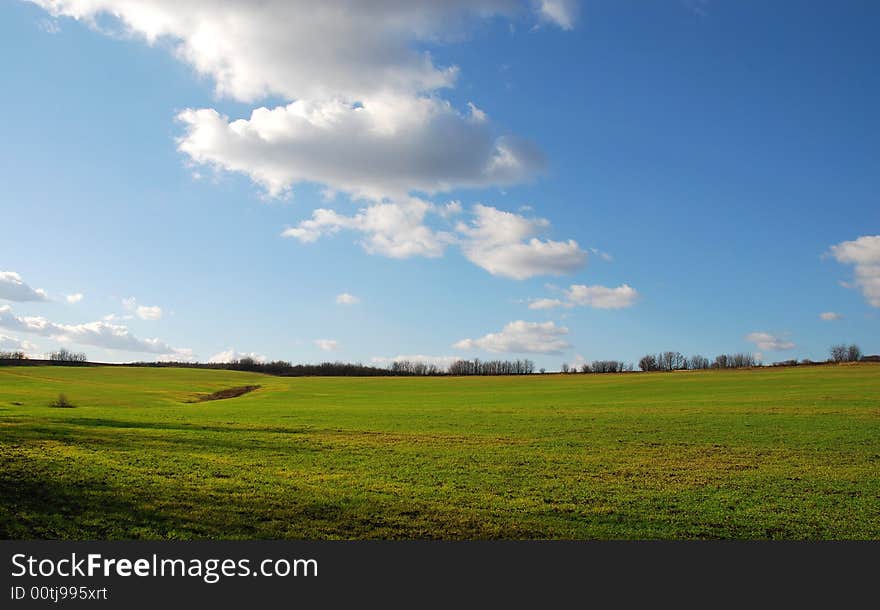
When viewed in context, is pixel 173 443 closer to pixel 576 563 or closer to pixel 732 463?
pixel 576 563

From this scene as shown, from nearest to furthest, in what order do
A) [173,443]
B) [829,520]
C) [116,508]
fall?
[116,508] → [829,520] → [173,443]

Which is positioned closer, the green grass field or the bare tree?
the green grass field

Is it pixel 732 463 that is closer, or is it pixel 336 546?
pixel 336 546

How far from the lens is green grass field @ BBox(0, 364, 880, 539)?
15086 millimetres

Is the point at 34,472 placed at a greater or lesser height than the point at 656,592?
greater

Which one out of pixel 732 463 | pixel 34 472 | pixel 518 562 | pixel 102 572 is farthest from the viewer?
pixel 732 463

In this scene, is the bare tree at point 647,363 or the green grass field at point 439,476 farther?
the bare tree at point 647,363

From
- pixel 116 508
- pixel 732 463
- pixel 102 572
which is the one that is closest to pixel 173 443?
pixel 116 508

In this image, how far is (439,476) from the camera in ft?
71.3

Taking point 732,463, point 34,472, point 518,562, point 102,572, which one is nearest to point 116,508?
A: point 102,572

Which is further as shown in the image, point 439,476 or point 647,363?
point 647,363

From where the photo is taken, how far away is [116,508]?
15.1m

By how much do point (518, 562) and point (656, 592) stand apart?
9.47ft

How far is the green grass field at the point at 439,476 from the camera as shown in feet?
49.5
